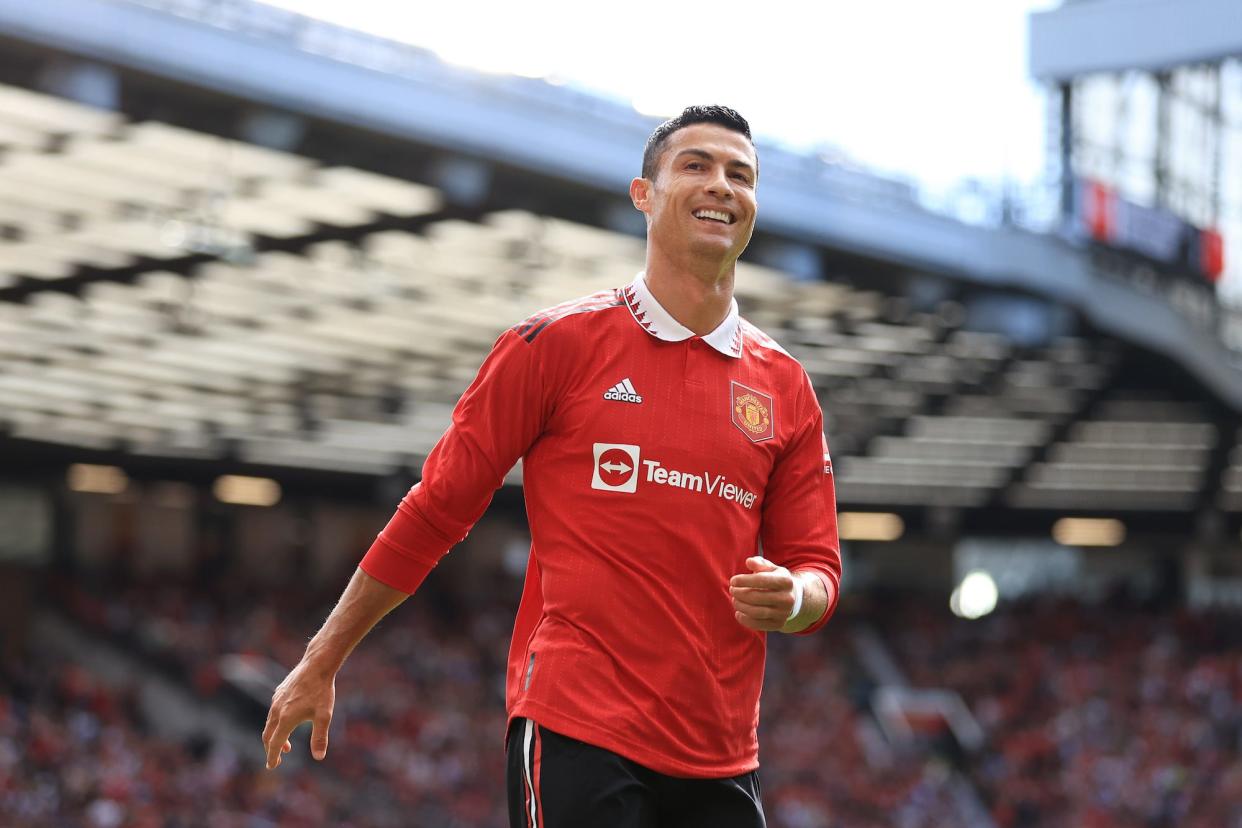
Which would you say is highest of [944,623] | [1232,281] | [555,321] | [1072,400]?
[555,321]

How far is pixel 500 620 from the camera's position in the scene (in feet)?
117

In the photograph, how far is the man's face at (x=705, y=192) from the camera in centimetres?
322

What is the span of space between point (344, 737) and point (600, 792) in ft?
78.6

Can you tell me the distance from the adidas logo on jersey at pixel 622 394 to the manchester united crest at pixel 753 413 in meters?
0.21

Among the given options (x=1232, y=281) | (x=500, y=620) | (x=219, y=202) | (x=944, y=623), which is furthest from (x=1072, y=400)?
(x=219, y=202)

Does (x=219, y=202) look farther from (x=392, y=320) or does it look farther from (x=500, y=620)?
(x=500, y=620)

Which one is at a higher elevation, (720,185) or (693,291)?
(720,185)

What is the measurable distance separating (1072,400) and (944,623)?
420 inches

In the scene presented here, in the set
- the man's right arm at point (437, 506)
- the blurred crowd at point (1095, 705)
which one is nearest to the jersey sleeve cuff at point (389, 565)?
the man's right arm at point (437, 506)

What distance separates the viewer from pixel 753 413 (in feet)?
10.7

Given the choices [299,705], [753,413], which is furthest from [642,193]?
[299,705]

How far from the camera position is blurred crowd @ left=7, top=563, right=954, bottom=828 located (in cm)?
2264

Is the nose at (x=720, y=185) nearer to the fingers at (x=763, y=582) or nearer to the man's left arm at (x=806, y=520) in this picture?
the man's left arm at (x=806, y=520)

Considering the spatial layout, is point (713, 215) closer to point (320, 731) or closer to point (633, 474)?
point (633, 474)
